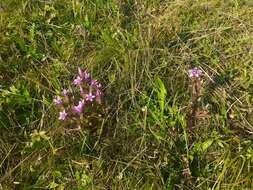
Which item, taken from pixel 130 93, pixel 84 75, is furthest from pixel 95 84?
pixel 130 93

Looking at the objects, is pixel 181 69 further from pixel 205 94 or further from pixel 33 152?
pixel 33 152

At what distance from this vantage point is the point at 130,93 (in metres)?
2.59

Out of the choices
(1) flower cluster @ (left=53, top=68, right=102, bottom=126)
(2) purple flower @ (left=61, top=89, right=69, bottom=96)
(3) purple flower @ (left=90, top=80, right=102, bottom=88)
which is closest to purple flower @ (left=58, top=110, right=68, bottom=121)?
(1) flower cluster @ (left=53, top=68, right=102, bottom=126)

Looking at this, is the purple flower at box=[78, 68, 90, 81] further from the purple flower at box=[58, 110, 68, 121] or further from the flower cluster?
the purple flower at box=[58, 110, 68, 121]

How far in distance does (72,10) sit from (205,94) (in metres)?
1.09

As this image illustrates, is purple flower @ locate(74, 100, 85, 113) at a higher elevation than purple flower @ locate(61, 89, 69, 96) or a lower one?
lower

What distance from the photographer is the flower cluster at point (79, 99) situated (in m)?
2.41

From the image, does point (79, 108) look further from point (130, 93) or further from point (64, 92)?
point (130, 93)

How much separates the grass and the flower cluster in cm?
8

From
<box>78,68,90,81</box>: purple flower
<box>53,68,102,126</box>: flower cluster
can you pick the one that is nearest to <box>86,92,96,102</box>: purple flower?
<box>53,68,102,126</box>: flower cluster

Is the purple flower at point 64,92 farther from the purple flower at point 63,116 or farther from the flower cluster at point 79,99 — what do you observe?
the purple flower at point 63,116

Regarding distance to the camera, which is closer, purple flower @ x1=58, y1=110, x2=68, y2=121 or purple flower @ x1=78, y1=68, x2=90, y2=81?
purple flower @ x1=58, y1=110, x2=68, y2=121

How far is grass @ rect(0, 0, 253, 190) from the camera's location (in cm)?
233

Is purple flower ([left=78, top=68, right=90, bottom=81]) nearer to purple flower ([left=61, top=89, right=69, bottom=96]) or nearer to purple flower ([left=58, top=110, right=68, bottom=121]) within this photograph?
purple flower ([left=61, top=89, right=69, bottom=96])
